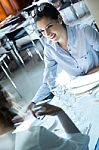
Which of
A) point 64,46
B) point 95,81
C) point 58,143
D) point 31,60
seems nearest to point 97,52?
point 64,46

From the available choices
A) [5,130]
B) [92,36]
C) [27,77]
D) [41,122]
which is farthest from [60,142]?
[27,77]

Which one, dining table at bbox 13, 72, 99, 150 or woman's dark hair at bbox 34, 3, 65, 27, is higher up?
woman's dark hair at bbox 34, 3, 65, 27

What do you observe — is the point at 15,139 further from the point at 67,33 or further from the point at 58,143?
the point at 67,33

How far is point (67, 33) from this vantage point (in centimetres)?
132

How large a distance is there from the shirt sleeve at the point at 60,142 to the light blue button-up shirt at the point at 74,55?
0.45 meters

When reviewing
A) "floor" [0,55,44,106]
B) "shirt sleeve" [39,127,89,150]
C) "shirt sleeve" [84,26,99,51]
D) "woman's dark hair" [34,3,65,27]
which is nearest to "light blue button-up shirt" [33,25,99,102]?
"shirt sleeve" [84,26,99,51]

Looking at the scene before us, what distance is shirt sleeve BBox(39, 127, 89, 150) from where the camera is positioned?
0.76m

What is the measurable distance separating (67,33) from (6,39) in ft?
6.68

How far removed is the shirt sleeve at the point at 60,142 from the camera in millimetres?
756

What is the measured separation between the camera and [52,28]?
1.30 meters

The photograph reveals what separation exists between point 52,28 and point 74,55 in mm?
156

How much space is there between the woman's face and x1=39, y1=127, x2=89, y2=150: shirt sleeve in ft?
1.96

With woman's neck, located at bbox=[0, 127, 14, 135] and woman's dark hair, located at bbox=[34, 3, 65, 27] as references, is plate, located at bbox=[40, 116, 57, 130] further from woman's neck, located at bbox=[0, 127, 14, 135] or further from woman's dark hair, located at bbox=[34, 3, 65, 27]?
woman's dark hair, located at bbox=[34, 3, 65, 27]

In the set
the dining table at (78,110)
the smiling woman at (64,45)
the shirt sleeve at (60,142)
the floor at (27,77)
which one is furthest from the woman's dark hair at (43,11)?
the floor at (27,77)
